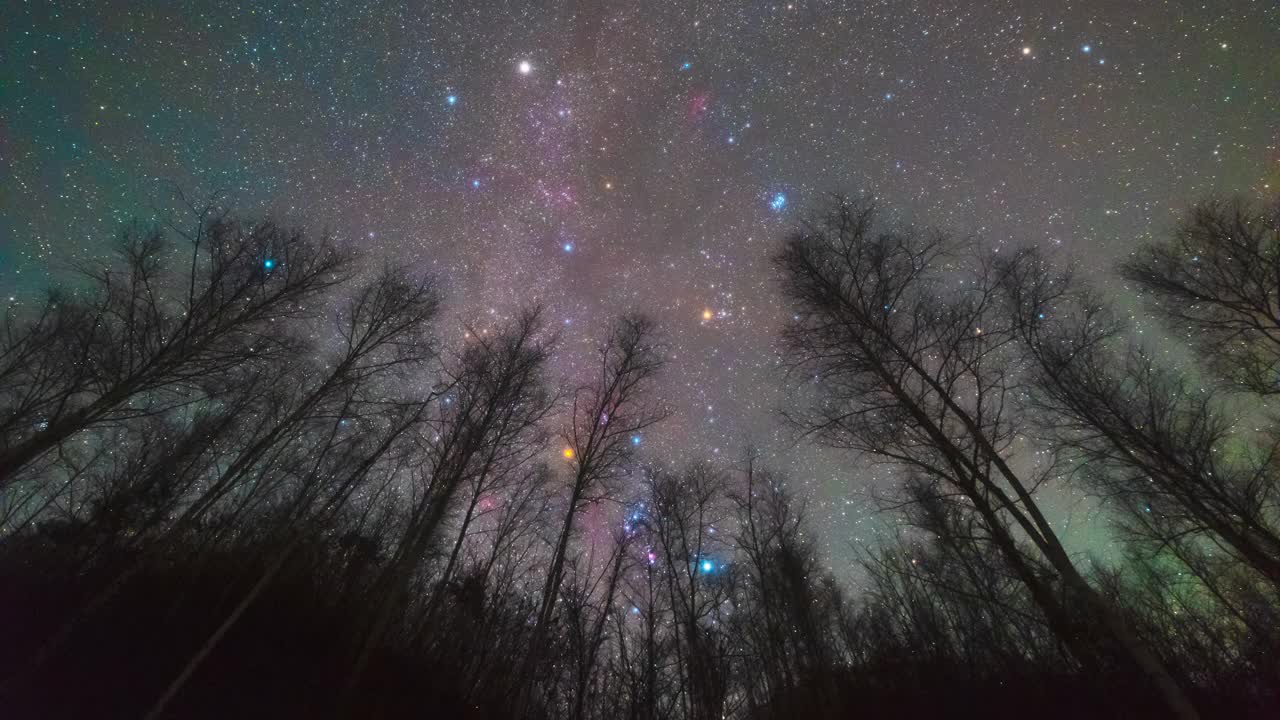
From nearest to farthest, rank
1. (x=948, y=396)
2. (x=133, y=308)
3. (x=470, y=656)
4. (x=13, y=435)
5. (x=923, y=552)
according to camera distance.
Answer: (x=948, y=396) < (x=133, y=308) < (x=13, y=435) < (x=470, y=656) < (x=923, y=552)

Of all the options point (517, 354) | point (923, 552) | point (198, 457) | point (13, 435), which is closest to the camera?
point (13, 435)

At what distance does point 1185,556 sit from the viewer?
1296 centimetres

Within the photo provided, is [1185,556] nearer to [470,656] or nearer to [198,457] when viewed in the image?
[470,656]

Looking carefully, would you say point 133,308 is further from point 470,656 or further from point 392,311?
point 470,656

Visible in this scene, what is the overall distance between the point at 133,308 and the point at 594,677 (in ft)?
45.4

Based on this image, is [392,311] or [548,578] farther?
[392,311]

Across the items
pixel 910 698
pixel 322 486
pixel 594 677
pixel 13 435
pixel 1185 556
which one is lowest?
pixel 910 698

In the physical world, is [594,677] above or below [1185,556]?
below

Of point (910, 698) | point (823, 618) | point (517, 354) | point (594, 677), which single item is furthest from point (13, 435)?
point (823, 618)

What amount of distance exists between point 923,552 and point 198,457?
25.2 m

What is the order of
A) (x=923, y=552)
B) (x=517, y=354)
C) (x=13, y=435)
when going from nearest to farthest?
(x=13, y=435) → (x=517, y=354) → (x=923, y=552)

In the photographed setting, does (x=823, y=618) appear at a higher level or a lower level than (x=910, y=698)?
higher

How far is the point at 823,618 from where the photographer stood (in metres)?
16.4

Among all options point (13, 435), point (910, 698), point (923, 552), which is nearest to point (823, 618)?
point (923, 552)
